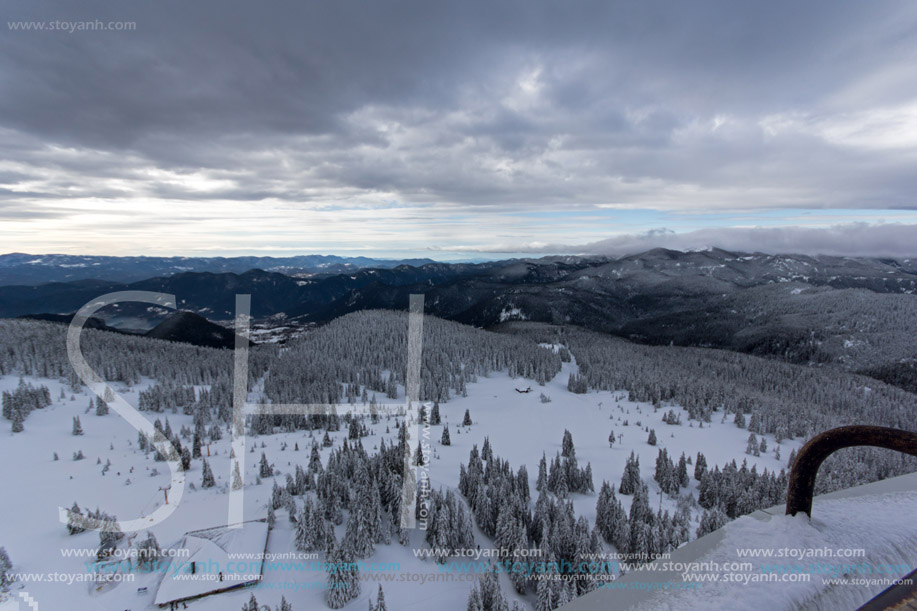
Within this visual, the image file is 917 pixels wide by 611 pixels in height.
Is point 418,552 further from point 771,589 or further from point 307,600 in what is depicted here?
point 771,589

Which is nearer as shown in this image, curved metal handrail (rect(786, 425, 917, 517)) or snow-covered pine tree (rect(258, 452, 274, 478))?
curved metal handrail (rect(786, 425, 917, 517))

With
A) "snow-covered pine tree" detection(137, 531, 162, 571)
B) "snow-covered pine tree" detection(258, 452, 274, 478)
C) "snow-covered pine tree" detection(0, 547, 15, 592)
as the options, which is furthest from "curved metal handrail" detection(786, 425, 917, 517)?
"snow-covered pine tree" detection(258, 452, 274, 478)

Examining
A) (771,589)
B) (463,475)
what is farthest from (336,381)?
(771,589)

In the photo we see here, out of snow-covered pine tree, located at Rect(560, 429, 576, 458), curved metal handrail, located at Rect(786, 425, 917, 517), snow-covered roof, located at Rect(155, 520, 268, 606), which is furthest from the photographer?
snow-covered pine tree, located at Rect(560, 429, 576, 458)

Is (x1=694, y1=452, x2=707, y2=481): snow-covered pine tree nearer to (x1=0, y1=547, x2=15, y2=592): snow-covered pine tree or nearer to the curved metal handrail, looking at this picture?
the curved metal handrail

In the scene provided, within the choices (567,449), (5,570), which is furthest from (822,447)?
(567,449)

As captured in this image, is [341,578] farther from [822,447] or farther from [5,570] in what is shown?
[822,447]

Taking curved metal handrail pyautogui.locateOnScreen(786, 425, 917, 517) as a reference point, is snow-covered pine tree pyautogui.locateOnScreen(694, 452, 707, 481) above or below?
below

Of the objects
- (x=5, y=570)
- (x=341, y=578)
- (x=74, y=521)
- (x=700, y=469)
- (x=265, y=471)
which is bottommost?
(x=700, y=469)
